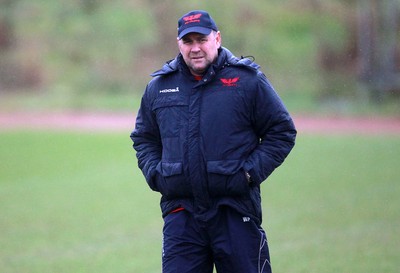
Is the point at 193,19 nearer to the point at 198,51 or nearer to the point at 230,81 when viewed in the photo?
the point at 198,51

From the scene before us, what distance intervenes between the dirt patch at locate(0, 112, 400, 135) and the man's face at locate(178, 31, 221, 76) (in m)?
17.7

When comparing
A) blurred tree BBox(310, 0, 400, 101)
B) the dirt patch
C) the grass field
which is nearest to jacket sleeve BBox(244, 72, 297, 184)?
the grass field

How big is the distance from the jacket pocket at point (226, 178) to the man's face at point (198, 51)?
503 mm

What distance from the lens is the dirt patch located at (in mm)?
22984

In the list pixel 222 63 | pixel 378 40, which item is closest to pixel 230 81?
pixel 222 63

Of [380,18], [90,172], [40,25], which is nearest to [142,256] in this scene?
[90,172]

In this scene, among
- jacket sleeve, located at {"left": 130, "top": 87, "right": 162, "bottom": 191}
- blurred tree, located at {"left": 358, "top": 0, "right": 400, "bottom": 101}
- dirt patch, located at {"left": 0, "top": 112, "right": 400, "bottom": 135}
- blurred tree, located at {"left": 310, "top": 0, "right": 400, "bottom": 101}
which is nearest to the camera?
jacket sleeve, located at {"left": 130, "top": 87, "right": 162, "bottom": 191}

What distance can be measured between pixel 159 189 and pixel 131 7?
3047cm

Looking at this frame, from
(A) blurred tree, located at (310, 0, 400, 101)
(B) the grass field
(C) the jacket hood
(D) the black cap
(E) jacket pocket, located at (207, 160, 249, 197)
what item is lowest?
(B) the grass field

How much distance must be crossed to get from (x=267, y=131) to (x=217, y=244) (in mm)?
662

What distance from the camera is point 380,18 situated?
31.0m

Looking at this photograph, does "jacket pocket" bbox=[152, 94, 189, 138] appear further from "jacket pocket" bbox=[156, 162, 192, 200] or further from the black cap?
the black cap

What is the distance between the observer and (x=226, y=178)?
15.5 feet

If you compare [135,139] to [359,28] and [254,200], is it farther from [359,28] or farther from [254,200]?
[359,28]
